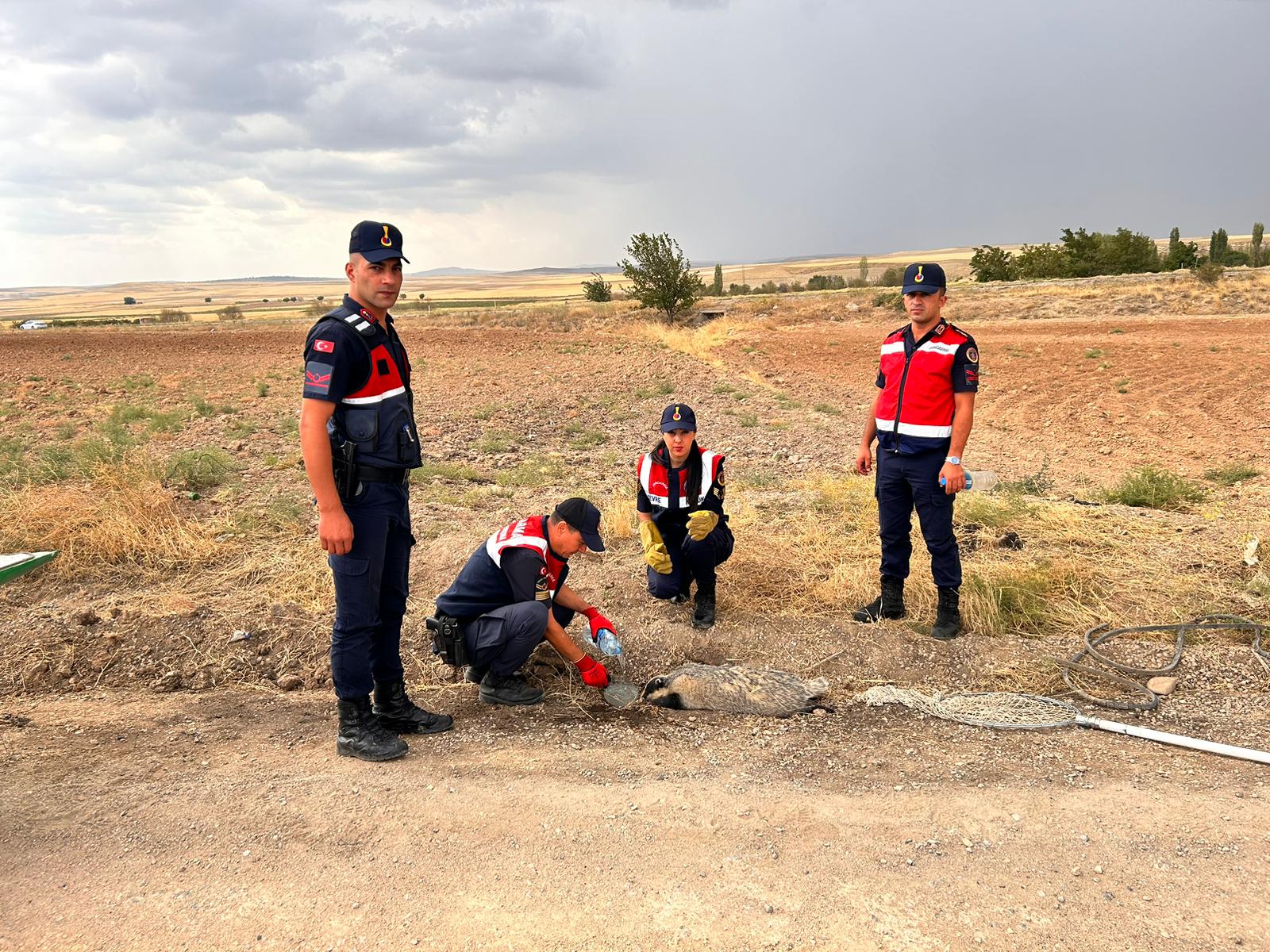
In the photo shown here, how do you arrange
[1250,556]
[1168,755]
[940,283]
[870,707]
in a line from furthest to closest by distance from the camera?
1. [1250,556]
2. [940,283]
3. [870,707]
4. [1168,755]

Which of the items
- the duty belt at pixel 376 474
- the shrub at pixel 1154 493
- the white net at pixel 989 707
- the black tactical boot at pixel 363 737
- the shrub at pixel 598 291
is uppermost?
the shrub at pixel 598 291

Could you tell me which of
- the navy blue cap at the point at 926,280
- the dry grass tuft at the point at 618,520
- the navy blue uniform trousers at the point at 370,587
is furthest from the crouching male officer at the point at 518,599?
the dry grass tuft at the point at 618,520

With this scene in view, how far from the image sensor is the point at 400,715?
3.72m

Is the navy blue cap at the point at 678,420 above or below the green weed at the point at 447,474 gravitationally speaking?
above

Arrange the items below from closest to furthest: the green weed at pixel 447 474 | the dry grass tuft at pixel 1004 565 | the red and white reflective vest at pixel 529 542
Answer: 1. the red and white reflective vest at pixel 529 542
2. the dry grass tuft at pixel 1004 565
3. the green weed at pixel 447 474

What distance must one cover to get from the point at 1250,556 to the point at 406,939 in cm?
524

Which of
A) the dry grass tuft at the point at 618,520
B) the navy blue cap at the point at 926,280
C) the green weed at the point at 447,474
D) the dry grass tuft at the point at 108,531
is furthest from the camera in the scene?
the green weed at the point at 447,474

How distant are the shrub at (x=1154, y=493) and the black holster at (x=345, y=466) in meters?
6.11

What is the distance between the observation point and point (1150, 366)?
1438 cm

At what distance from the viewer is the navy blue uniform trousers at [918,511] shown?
14.4 feet

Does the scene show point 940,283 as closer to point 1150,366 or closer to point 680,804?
point 680,804

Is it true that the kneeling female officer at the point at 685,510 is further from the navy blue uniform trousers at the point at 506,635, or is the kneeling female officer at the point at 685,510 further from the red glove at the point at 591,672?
the navy blue uniform trousers at the point at 506,635

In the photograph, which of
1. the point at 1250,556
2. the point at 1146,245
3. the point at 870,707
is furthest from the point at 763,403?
the point at 1146,245

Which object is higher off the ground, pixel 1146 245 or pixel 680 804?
pixel 1146 245
